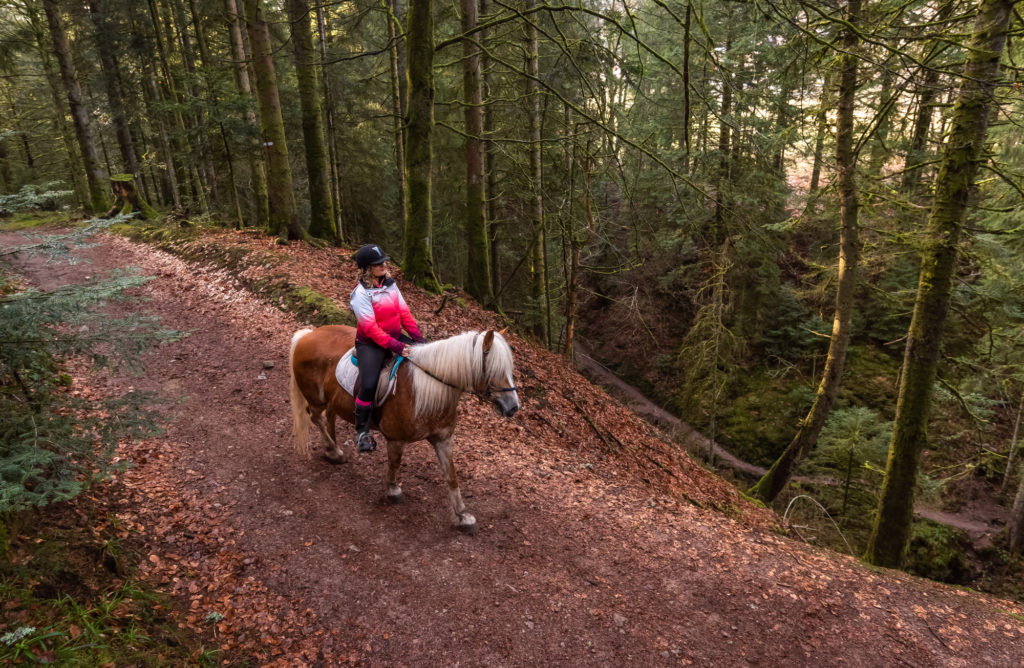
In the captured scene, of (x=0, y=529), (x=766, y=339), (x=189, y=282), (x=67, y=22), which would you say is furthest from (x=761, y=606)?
(x=67, y=22)

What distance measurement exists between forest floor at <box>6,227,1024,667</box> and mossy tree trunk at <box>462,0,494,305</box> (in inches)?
254

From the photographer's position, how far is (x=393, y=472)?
591 cm

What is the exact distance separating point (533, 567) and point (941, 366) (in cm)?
2280

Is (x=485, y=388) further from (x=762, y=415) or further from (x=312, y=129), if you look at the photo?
(x=762, y=415)

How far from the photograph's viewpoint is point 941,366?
64.7 feet

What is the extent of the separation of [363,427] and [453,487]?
1.29 meters

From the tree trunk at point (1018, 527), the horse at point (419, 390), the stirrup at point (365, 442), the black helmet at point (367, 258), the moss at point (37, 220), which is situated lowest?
the tree trunk at point (1018, 527)

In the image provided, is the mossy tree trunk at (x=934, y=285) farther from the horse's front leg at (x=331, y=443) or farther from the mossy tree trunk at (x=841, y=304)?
the horse's front leg at (x=331, y=443)

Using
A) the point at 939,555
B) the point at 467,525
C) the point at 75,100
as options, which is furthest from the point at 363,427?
the point at 75,100

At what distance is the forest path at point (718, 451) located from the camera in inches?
579

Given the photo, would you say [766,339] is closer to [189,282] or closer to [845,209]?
Result: [845,209]

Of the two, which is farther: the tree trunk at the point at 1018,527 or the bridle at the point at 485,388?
the tree trunk at the point at 1018,527

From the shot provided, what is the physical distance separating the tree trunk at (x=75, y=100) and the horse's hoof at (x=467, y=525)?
22.6 m

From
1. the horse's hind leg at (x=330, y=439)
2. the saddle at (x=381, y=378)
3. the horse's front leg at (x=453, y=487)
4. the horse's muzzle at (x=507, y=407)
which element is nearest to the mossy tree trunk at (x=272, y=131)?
the horse's hind leg at (x=330, y=439)
